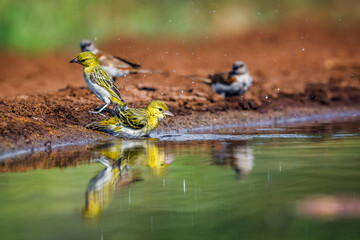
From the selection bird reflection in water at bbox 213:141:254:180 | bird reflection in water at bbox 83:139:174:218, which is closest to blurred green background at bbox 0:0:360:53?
bird reflection in water at bbox 83:139:174:218

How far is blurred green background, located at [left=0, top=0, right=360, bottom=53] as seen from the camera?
631 inches

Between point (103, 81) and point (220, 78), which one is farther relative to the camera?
point (220, 78)

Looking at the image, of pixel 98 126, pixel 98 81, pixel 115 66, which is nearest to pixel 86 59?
pixel 98 81

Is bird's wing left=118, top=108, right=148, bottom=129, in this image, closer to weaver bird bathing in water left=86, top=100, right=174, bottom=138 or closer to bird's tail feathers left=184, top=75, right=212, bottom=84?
weaver bird bathing in water left=86, top=100, right=174, bottom=138

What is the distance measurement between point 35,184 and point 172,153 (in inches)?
77.7

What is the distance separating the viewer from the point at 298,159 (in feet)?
21.4

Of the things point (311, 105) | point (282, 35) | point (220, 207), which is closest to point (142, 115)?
point (220, 207)

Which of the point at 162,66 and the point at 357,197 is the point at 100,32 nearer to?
the point at 162,66

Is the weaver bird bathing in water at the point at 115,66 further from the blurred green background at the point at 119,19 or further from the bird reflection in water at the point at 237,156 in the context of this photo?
the blurred green background at the point at 119,19

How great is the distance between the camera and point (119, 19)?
17250mm

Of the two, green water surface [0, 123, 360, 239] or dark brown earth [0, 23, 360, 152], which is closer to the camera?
green water surface [0, 123, 360, 239]

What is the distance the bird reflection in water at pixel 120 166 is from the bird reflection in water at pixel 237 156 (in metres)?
0.51

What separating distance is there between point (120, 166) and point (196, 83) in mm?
6900

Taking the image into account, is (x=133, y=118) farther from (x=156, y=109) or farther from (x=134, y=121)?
(x=156, y=109)
